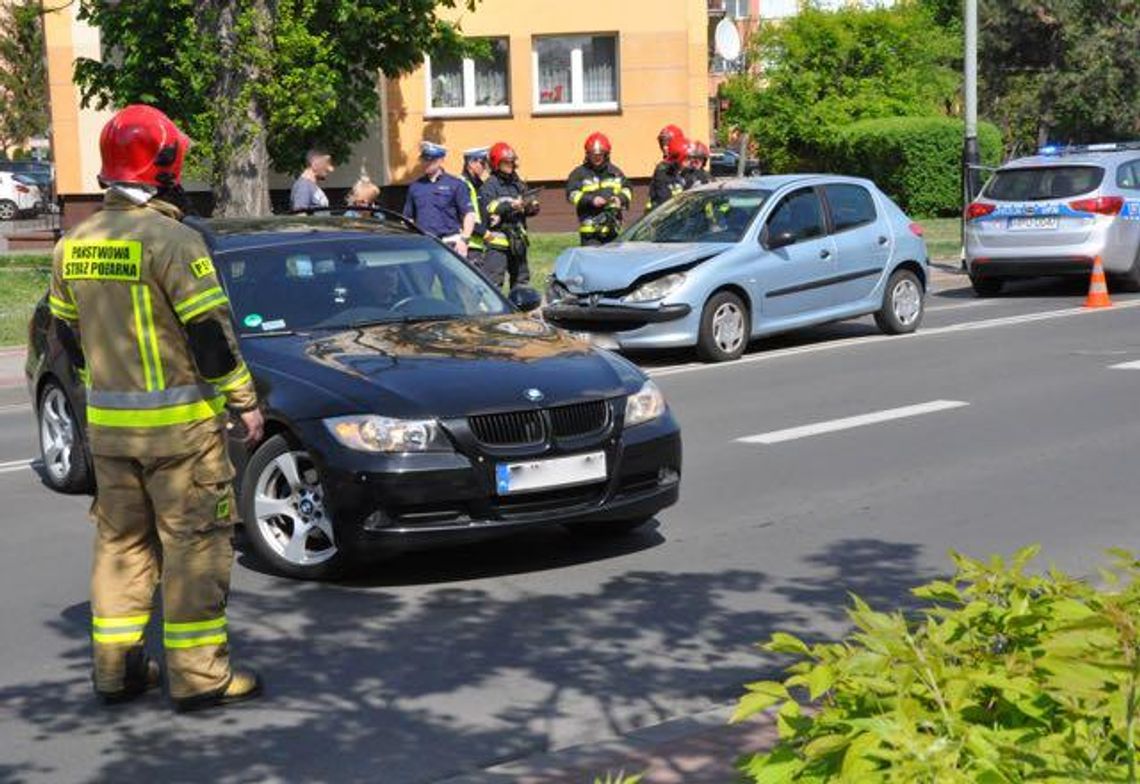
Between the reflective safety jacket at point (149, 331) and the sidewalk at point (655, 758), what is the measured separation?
1.45 m

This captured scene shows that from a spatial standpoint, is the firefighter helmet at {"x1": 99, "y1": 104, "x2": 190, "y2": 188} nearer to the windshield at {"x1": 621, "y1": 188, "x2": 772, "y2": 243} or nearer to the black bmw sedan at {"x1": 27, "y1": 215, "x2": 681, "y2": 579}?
the black bmw sedan at {"x1": 27, "y1": 215, "x2": 681, "y2": 579}

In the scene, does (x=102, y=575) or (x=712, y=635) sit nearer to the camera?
(x=102, y=575)

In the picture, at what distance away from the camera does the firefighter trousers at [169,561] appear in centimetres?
585

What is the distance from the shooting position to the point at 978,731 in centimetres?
305

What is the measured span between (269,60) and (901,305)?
30.1ft

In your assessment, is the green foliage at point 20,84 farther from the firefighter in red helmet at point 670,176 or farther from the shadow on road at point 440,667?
the shadow on road at point 440,667

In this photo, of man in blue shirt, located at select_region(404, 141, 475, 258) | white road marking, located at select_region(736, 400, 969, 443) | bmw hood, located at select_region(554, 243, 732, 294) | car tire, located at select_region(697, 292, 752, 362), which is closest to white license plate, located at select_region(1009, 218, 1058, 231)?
car tire, located at select_region(697, 292, 752, 362)

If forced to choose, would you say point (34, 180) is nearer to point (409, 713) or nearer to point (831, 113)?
point (831, 113)

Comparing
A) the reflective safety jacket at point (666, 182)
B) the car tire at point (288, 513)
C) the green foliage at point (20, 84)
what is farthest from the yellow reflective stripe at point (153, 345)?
the green foliage at point (20, 84)

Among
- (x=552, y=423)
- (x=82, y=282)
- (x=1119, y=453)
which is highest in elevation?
(x=82, y=282)

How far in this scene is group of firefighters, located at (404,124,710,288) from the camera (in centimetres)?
1622

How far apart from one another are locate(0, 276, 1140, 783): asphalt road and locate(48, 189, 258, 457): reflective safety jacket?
0.94m

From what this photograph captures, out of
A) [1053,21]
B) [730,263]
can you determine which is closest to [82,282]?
[730,263]

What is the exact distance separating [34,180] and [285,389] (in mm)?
45671
